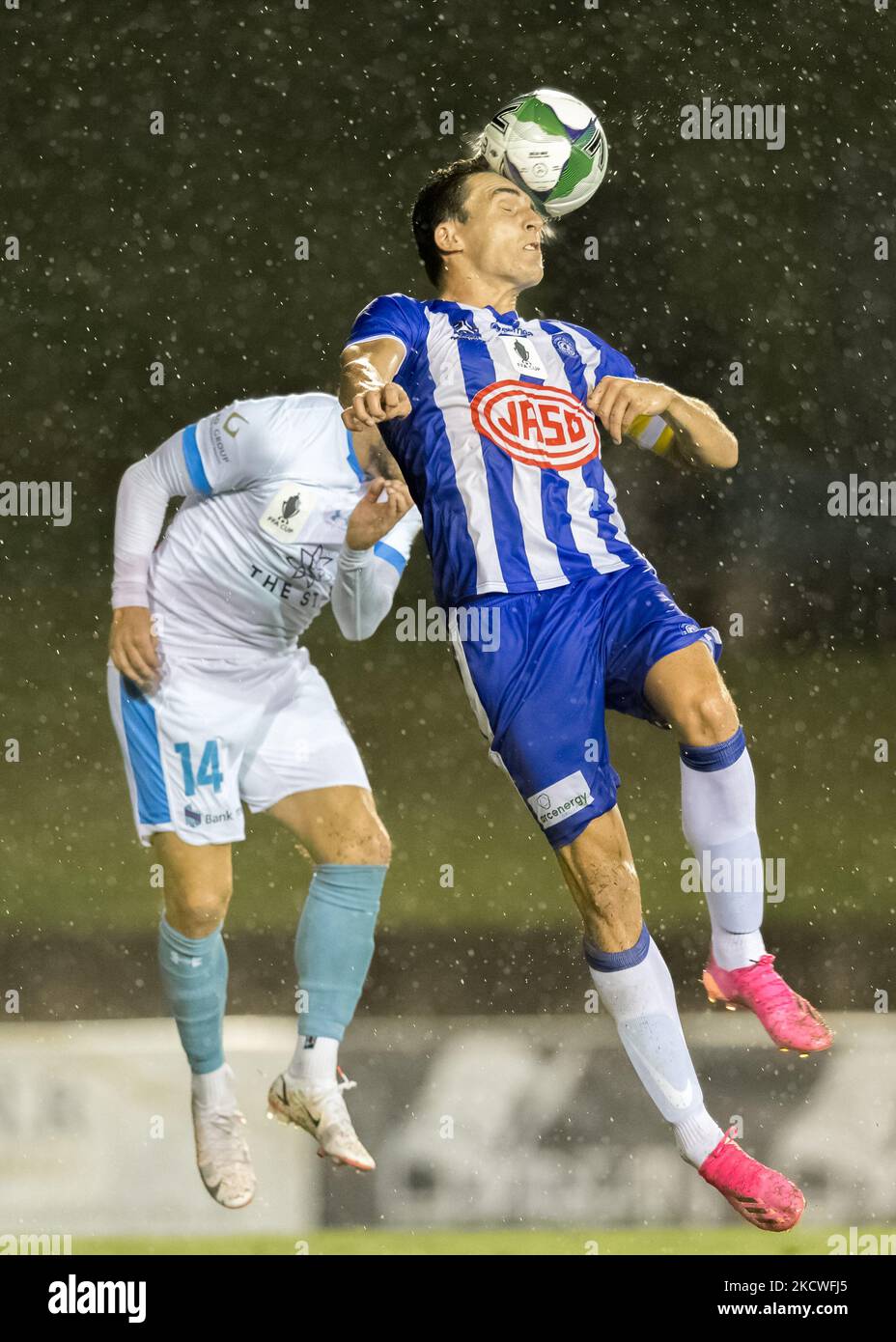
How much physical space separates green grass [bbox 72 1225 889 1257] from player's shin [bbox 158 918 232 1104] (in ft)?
2.34

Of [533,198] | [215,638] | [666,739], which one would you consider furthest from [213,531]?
[666,739]

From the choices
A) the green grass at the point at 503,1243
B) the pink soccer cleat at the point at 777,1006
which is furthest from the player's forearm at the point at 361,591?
the green grass at the point at 503,1243

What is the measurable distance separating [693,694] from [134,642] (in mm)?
1299

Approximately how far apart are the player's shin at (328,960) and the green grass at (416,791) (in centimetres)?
36

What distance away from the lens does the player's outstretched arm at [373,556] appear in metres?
3.61

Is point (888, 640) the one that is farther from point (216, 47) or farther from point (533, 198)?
point (216, 47)

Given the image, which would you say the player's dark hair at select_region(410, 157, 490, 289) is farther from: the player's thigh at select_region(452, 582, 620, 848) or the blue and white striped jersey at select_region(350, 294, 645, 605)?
the player's thigh at select_region(452, 582, 620, 848)

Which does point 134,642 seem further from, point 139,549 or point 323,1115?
point 323,1115

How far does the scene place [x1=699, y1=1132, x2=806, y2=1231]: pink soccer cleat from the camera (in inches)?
123

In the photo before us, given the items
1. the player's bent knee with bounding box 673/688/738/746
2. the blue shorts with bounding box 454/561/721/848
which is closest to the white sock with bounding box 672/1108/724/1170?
the blue shorts with bounding box 454/561/721/848

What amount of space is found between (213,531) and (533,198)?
3.30 feet

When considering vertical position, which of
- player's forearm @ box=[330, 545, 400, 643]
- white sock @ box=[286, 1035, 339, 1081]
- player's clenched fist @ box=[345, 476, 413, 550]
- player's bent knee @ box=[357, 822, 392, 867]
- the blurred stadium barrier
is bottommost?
the blurred stadium barrier

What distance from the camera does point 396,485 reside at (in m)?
3.59

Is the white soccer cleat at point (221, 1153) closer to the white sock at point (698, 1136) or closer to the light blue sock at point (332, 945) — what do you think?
the light blue sock at point (332, 945)
